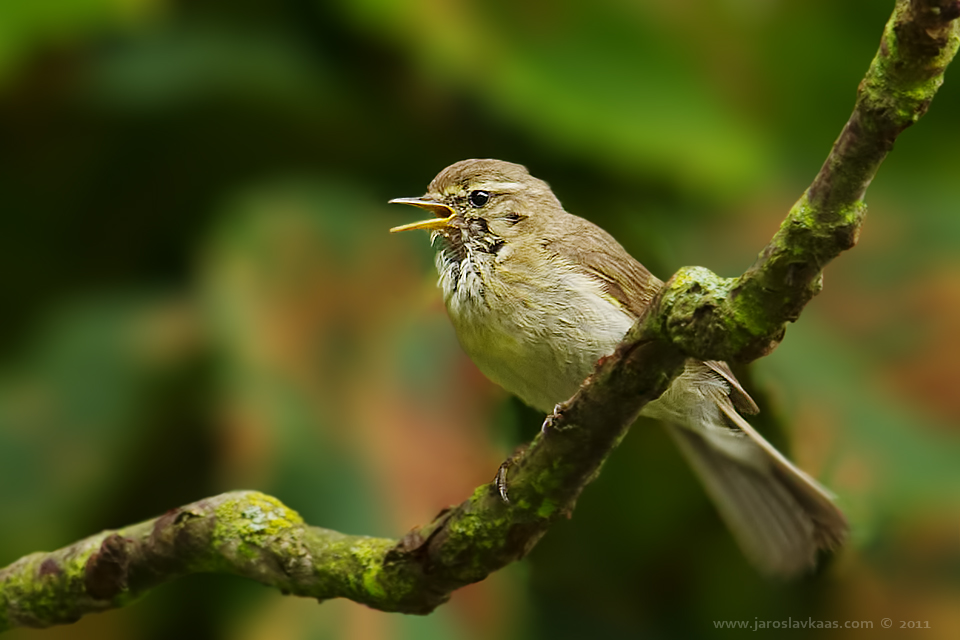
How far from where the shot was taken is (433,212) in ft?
9.52

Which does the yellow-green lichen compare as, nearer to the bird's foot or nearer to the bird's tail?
the bird's foot

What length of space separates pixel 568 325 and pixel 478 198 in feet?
1.75

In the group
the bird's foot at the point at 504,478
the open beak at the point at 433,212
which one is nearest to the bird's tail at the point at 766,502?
the bird's foot at the point at 504,478

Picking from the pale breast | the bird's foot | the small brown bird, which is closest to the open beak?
the small brown bird

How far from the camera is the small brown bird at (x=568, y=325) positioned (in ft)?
8.21

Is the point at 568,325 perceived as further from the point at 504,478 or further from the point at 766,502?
the point at 766,502

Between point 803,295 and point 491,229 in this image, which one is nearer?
point 803,295

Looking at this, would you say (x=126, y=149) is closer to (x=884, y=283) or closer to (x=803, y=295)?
(x=884, y=283)

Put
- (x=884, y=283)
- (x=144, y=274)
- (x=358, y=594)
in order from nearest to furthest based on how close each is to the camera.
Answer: (x=358, y=594)
(x=884, y=283)
(x=144, y=274)

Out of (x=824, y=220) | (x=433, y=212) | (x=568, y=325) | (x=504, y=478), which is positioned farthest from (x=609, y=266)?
(x=824, y=220)

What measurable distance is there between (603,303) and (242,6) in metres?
2.33

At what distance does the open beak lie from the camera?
106 inches

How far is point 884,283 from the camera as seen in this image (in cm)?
361

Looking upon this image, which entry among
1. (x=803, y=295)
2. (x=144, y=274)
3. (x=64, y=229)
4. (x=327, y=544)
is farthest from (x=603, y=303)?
(x=64, y=229)
